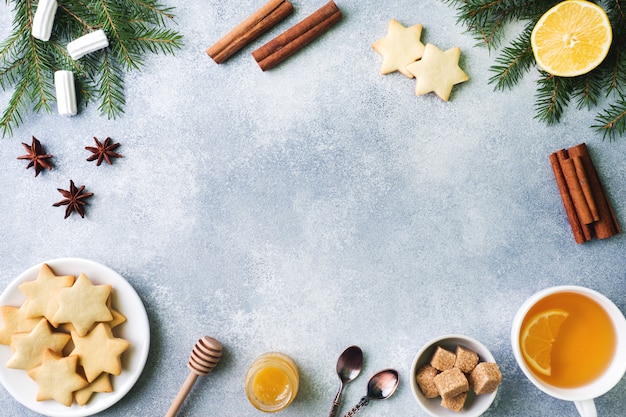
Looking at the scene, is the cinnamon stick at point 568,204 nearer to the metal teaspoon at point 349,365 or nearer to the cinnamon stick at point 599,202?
the cinnamon stick at point 599,202

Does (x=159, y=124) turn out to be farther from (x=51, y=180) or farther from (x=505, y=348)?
(x=505, y=348)

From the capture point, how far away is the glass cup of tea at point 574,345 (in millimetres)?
1378

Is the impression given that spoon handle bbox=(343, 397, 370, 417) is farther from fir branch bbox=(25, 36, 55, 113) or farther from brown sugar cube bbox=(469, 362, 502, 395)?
fir branch bbox=(25, 36, 55, 113)

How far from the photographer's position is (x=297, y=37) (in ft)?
4.91

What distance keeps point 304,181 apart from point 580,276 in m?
0.83

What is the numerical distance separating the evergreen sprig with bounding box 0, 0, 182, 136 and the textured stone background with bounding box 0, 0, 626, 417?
5cm

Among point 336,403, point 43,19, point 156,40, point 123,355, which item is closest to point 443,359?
point 336,403

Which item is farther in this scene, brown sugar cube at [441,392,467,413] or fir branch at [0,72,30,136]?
fir branch at [0,72,30,136]

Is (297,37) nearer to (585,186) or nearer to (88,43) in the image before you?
(88,43)

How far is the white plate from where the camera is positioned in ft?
4.83

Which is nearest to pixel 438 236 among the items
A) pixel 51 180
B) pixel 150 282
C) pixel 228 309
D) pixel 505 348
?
pixel 505 348

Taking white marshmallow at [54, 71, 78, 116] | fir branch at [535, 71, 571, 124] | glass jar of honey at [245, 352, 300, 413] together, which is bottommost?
glass jar of honey at [245, 352, 300, 413]

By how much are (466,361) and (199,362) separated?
0.72m

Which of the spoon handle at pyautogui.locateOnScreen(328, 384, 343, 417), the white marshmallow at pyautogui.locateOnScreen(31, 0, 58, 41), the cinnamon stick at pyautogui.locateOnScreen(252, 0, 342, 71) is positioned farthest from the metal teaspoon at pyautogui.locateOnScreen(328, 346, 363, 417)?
the white marshmallow at pyautogui.locateOnScreen(31, 0, 58, 41)
